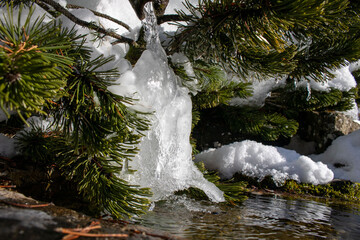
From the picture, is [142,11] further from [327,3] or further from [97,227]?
[97,227]

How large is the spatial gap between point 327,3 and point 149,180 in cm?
122

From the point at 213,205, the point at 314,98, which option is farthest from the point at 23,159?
the point at 314,98

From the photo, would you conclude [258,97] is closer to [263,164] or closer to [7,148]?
[263,164]

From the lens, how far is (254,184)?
3.28m

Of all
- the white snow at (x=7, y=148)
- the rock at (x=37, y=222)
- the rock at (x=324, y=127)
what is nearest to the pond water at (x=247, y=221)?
the rock at (x=37, y=222)

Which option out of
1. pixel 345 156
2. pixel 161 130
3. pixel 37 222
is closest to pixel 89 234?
pixel 37 222

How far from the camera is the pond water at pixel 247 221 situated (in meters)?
1.36

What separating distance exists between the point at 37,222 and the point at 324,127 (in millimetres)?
5172

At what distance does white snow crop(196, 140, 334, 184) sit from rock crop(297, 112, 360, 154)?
1598mm

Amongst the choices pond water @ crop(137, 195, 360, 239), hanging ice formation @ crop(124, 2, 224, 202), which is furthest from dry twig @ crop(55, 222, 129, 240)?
hanging ice formation @ crop(124, 2, 224, 202)

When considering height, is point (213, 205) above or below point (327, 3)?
below

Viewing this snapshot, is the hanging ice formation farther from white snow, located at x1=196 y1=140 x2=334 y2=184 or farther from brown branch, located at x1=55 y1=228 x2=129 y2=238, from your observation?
white snow, located at x1=196 y1=140 x2=334 y2=184

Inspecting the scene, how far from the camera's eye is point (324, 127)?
16.0 ft

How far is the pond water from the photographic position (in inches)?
53.7
